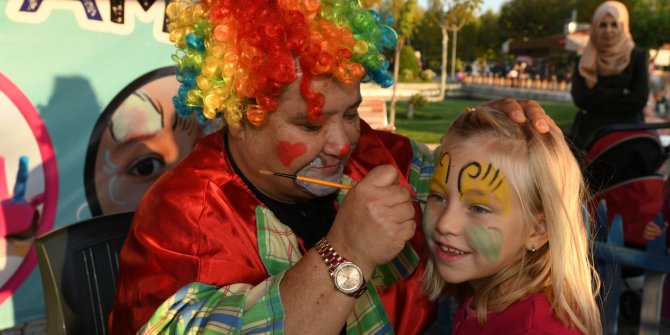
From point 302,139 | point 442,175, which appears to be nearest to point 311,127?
point 302,139

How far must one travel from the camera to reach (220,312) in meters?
1.46

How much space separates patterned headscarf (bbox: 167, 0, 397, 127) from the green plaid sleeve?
50 centimetres

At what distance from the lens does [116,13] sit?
346cm

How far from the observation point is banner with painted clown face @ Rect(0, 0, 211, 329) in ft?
10.5

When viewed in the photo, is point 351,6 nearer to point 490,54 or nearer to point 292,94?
point 292,94

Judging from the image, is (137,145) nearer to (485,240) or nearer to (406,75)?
(485,240)

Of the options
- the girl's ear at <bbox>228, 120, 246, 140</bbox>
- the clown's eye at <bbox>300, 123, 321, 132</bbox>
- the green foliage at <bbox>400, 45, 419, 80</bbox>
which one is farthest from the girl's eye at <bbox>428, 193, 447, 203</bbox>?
the green foliage at <bbox>400, 45, 419, 80</bbox>

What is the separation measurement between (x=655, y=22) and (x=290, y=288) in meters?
35.1

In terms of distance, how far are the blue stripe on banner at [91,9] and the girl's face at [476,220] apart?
2499 millimetres

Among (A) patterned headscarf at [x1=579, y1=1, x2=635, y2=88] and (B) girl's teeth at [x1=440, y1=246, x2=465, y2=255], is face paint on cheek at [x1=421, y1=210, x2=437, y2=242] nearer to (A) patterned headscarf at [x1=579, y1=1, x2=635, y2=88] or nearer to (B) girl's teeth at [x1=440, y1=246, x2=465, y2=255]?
(B) girl's teeth at [x1=440, y1=246, x2=465, y2=255]

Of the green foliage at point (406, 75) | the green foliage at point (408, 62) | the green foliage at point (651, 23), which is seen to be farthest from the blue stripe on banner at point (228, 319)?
the green foliage at point (651, 23)

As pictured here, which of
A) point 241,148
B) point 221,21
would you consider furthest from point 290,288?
point 221,21

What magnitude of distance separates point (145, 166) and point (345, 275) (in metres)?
2.47

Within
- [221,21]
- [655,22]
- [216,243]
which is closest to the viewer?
[216,243]
